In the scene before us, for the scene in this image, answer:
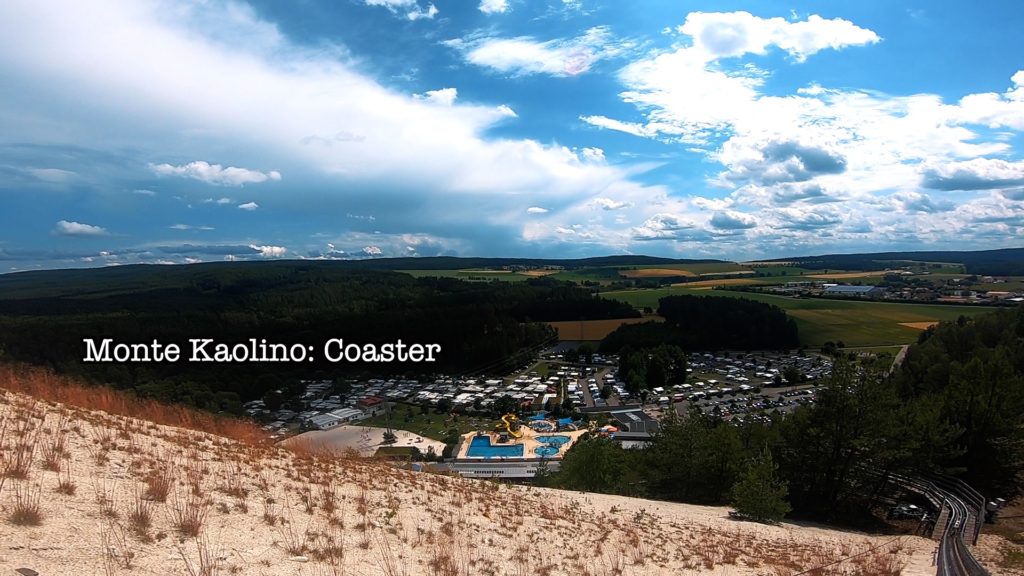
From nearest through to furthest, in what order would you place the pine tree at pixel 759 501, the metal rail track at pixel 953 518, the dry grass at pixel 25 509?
Result: the dry grass at pixel 25 509, the metal rail track at pixel 953 518, the pine tree at pixel 759 501

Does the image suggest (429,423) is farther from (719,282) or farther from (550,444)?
(719,282)

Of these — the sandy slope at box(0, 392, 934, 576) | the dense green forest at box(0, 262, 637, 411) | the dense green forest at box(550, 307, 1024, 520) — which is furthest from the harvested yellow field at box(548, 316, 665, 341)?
the sandy slope at box(0, 392, 934, 576)

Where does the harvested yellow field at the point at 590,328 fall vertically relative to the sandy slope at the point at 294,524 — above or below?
below

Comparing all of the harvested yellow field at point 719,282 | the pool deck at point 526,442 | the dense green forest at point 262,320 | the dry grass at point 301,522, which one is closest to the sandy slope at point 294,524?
the dry grass at point 301,522

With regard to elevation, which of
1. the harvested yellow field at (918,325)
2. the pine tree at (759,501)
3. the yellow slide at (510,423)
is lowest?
the yellow slide at (510,423)

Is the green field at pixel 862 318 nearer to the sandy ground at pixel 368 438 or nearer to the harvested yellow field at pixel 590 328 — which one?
the harvested yellow field at pixel 590 328

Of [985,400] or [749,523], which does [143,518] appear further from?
[985,400]

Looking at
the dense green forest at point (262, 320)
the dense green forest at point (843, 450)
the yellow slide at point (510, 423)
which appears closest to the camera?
the dense green forest at point (843, 450)
